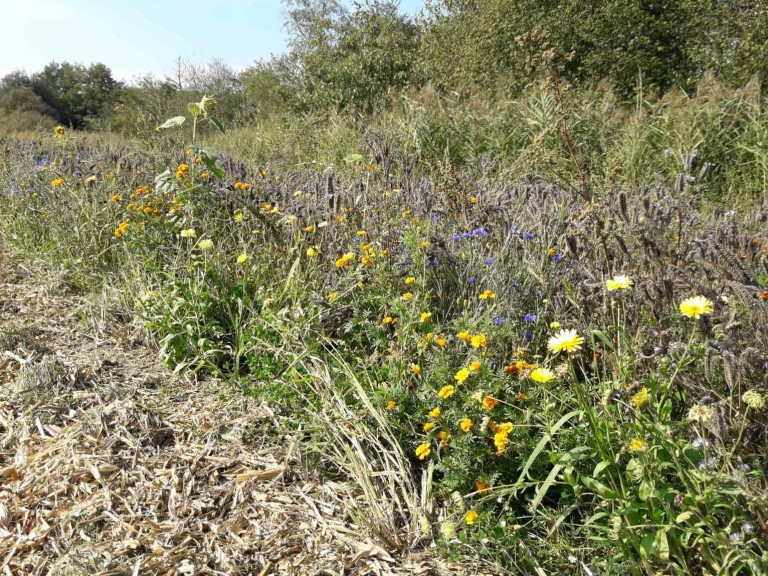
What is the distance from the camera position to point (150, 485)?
1924mm

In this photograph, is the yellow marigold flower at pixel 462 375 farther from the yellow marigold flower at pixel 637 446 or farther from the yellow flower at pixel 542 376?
the yellow marigold flower at pixel 637 446

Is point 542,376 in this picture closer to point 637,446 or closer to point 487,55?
point 637,446

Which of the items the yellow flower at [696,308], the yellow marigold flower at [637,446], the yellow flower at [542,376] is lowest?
the yellow marigold flower at [637,446]

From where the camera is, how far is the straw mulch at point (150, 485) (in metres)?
1.64

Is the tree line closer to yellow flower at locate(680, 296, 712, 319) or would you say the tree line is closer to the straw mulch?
the straw mulch

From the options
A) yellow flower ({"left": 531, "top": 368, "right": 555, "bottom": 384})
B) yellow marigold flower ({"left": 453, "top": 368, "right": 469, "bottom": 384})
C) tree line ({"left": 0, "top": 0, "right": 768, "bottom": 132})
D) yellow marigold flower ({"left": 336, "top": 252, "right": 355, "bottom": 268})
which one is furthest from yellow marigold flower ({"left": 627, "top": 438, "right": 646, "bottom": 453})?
tree line ({"left": 0, "top": 0, "right": 768, "bottom": 132})

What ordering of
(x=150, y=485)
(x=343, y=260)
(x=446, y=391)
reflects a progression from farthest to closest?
(x=343, y=260)
(x=150, y=485)
(x=446, y=391)

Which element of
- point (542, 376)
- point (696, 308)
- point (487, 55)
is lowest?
point (542, 376)

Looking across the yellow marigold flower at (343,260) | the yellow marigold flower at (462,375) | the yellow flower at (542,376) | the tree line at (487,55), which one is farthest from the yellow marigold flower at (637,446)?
the tree line at (487,55)

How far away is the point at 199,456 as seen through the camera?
6.77 feet

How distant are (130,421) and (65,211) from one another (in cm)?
236

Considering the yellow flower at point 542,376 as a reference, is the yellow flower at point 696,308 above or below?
above

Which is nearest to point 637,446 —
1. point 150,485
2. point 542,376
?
point 542,376

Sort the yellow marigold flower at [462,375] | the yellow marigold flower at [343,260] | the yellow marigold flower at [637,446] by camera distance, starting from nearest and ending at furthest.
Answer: the yellow marigold flower at [637,446], the yellow marigold flower at [462,375], the yellow marigold flower at [343,260]
